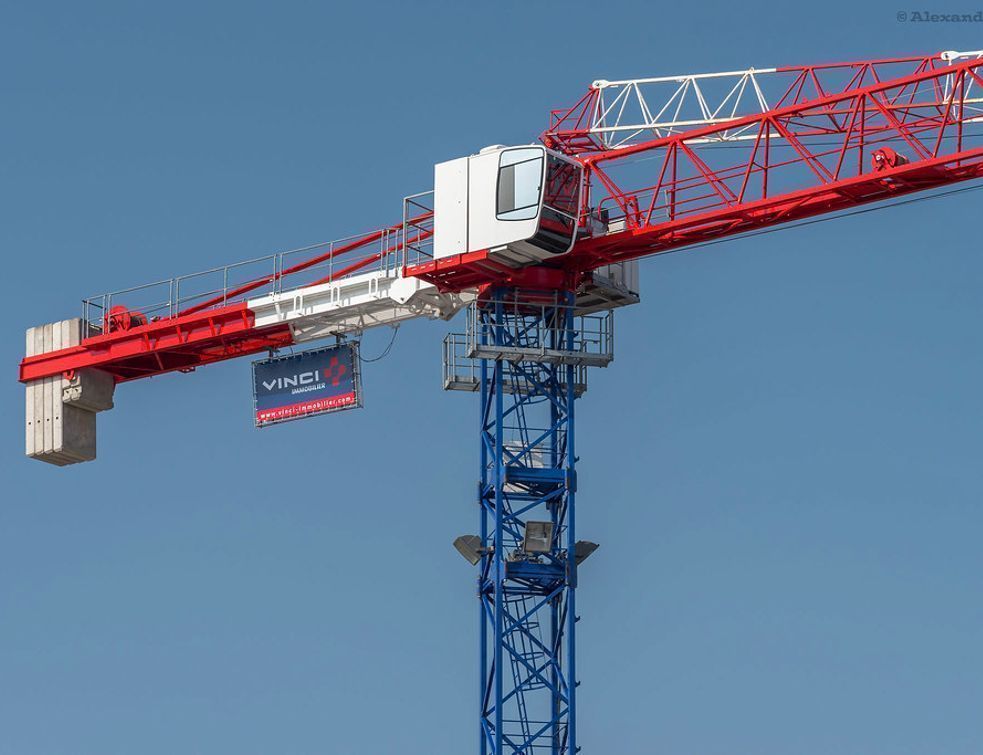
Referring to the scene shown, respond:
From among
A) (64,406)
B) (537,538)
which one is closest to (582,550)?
(537,538)

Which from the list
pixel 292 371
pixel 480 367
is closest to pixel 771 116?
pixel 480 367

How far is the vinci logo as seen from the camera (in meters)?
79.4

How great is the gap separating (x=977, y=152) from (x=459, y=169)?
1572cm

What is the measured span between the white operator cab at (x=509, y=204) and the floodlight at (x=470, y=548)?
875cm

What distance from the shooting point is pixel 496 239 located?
74125mm

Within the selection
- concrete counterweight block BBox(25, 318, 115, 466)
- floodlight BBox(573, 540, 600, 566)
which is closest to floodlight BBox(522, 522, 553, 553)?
floodlight BBox(573, 540, 600, 566)

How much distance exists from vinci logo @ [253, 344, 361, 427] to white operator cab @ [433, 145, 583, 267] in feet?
20.5

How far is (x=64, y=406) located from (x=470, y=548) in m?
17.9

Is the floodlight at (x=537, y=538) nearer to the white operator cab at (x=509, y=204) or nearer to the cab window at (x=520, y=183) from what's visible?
the white operator cab at (x=509, y=204)

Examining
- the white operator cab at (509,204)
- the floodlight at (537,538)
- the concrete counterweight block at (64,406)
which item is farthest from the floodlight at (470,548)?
the concrete counterweight block at (64,406)

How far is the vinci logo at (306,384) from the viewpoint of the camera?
261 feet

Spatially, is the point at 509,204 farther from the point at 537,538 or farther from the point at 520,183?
the point at 537,538

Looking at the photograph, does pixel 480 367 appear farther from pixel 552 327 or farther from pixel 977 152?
pixel 977 152

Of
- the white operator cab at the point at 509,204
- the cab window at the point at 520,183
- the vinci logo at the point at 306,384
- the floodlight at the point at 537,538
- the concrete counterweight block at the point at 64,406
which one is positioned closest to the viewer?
the cab window at the point at 520,183
